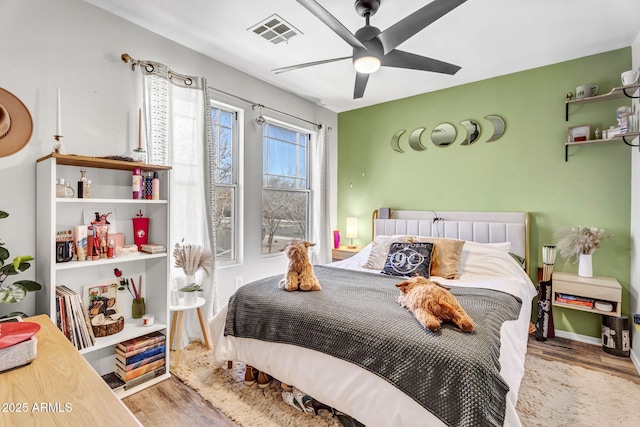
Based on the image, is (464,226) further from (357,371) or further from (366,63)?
(357,371)

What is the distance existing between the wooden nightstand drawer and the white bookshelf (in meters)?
3.39

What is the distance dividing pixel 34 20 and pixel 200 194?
1565 mm

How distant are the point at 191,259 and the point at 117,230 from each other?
0.59 meters

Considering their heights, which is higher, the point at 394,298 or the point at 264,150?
the point at 264,150

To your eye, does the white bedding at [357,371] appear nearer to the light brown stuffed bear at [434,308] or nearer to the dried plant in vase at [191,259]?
the light brown stuffed bear at [434,308]

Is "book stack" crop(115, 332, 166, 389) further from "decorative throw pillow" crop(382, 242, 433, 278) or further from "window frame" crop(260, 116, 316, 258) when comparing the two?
"decorative throw pillow" crop(382, 242, 433, 278)

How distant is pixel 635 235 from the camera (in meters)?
2.66

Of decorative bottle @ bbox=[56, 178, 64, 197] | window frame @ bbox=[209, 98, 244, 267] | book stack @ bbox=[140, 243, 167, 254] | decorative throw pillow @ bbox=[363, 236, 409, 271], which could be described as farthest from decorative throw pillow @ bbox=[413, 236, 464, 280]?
decorative bottle @ bbox=[56, 178, 64, 197]

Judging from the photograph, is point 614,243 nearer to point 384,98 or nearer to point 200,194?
point 384,98

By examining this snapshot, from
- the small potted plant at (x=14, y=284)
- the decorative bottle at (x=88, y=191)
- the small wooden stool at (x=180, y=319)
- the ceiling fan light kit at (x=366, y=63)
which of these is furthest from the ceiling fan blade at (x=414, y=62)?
the small potted plant at (x=14, y=284)

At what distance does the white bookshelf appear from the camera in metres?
1.85

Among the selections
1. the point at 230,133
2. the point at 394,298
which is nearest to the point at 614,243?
the point at 394,298

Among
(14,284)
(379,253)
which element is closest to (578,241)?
(379,253)

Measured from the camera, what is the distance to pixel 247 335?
6.86 ft
